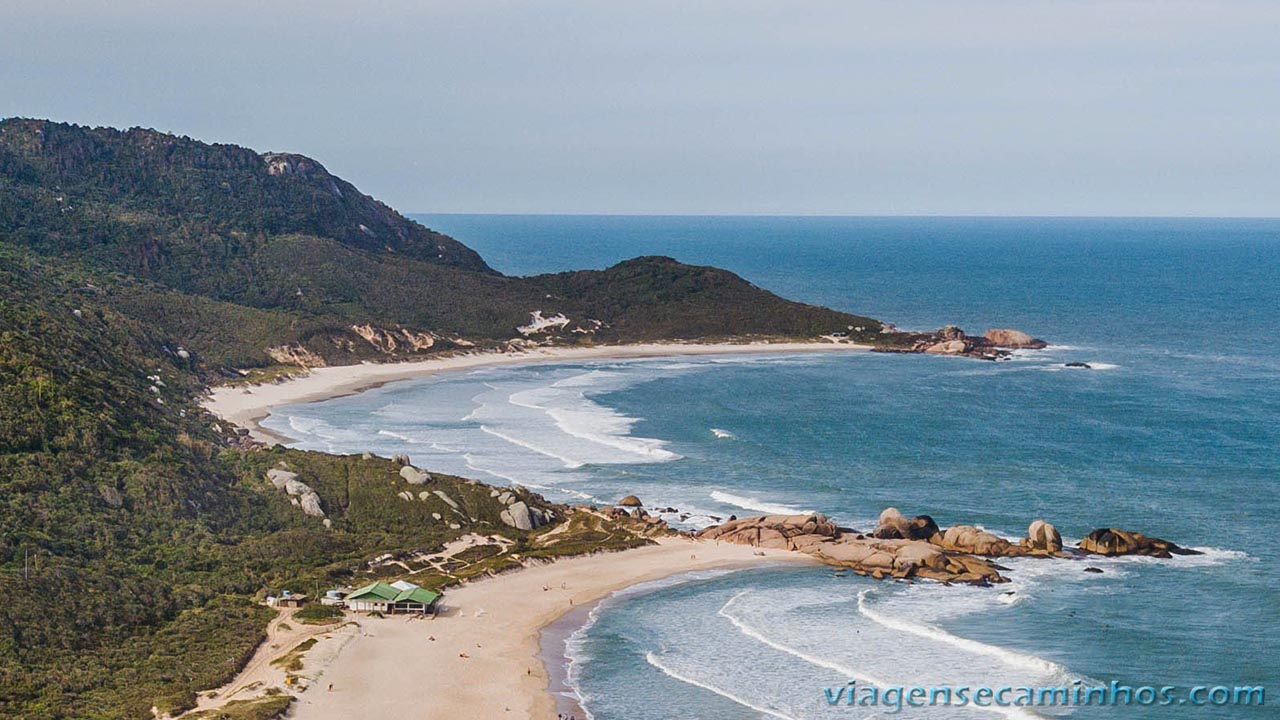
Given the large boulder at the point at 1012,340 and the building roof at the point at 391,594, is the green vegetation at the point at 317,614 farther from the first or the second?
the large boulder at the point at 1012,340

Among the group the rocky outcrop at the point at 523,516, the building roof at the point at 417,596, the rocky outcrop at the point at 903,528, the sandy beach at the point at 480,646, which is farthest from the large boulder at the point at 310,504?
the rocky outcrop at the point at 903,528

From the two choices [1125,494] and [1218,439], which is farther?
[1218,439]

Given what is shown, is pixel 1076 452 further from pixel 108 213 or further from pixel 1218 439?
pixel 108 213

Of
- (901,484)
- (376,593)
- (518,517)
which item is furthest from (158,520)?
(901,484)

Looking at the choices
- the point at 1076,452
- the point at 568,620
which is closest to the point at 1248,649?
the point at 568,620

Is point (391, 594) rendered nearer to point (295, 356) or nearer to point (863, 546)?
point (863, 546)

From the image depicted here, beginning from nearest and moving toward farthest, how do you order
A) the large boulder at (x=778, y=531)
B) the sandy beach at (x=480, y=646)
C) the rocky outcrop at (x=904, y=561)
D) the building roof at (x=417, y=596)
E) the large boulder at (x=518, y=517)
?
the sandy beach at (x=480, y=646), the building roof at (x=417, y=596), the rocky outcrop at (x=904, y=561), the large boulder at (x=778, y=531), the large boulder at (x=518, y=517)
